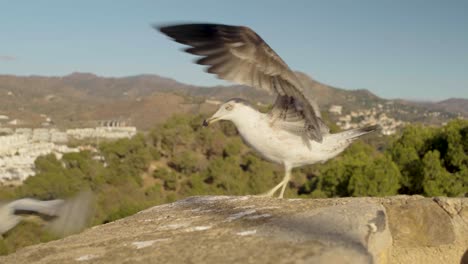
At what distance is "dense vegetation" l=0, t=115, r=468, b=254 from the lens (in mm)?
18281

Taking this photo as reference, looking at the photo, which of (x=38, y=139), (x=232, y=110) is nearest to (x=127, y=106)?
(x=38, y=139)

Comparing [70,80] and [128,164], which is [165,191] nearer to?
[128,164]

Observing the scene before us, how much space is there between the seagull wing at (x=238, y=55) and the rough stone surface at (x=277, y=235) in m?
1.07

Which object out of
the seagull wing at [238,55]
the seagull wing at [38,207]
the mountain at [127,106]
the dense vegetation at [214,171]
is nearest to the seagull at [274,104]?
the seagull wing at [238,55]

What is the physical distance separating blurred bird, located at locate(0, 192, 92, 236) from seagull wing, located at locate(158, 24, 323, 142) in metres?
1.45

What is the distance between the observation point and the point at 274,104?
4500mm

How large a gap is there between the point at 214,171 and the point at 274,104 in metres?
27.0

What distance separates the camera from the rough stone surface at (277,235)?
2602 mm

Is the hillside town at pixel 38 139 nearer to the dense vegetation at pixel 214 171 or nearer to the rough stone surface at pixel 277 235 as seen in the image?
the dense vegetation at pixel 214 171

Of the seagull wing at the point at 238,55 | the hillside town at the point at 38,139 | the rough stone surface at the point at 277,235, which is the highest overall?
the seagull wing at the point at 238,55

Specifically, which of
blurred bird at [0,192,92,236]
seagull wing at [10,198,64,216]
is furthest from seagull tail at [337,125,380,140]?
seagull wing at [10,198,64,216]

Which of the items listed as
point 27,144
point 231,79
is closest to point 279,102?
point 231,79

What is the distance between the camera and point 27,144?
71.5 meters

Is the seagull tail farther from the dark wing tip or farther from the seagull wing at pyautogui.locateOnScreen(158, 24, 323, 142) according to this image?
the seagull wing at pyautogui.locateOnScreen(158, 24, 323, 142)
